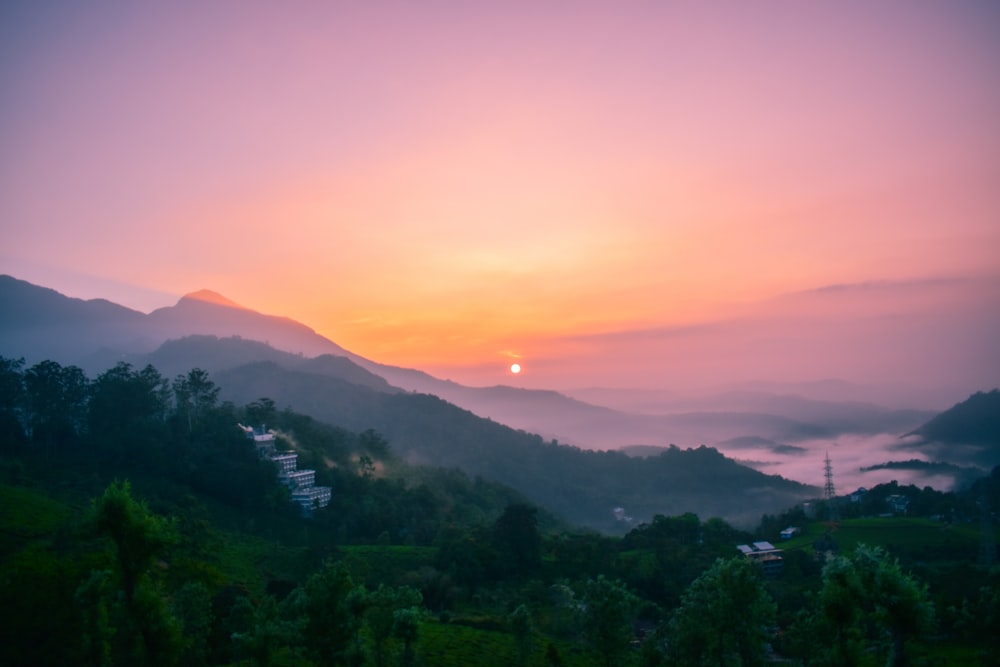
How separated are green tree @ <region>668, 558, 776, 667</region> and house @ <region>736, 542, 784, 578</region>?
2625 centimetres

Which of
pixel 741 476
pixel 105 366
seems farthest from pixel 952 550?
pixel 105 366

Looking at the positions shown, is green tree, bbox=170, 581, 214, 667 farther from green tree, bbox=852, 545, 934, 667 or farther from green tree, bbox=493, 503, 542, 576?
green tree, bbox=493, 503, 542, 576

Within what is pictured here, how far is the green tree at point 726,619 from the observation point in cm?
1884

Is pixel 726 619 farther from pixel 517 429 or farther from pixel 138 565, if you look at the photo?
pixel 517 429

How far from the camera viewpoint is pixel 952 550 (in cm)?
4475

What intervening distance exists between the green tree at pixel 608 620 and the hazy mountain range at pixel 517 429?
76.2m

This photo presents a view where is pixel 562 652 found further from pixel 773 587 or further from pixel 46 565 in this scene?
pixel 46 565

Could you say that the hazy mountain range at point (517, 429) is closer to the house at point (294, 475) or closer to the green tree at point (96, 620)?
the house at point (294, 475)

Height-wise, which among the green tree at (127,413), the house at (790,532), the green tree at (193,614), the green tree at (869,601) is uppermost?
the green tree at (127,413)

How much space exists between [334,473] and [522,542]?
2592 centimetres

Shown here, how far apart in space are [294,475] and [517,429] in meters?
82.0

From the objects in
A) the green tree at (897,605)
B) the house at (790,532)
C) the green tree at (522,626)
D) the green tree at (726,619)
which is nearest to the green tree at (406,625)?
the green tree at (522,626)

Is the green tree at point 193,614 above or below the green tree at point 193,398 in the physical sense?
below

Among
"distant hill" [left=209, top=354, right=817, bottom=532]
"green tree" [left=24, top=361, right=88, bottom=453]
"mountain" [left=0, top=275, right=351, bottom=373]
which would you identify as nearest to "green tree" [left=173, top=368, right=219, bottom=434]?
"green tree" [left=24, top=361, right=88, bottom=453]
